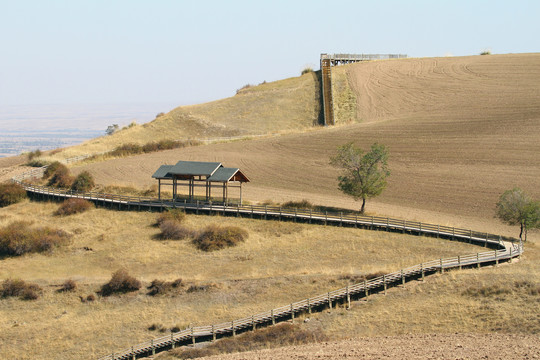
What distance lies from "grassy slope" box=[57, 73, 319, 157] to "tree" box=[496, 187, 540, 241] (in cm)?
4875

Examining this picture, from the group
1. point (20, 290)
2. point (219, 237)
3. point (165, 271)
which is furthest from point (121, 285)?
point (219, 237)

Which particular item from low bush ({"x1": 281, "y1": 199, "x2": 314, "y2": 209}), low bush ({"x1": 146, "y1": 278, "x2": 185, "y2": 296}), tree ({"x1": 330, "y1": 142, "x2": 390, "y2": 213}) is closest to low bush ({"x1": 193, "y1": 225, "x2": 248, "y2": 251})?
low bush ({"x1": 146, "y1": 278, "x2": 185, "y2": 296})

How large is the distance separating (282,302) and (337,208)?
1905 cm

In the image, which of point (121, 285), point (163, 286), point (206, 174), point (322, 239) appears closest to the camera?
point (163, 286)

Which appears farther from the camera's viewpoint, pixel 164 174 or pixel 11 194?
pixel 11 194

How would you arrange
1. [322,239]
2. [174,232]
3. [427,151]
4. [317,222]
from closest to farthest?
[322,239] → [174,232] → [317,222] → [427,151]

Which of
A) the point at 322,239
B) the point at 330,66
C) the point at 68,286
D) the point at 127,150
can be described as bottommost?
the point at 68,286

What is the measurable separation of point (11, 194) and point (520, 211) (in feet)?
146

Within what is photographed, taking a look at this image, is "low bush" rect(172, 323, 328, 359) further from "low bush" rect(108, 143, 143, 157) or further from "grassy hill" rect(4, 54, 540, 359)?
"low bush" rect(108, 143, 143, 157)

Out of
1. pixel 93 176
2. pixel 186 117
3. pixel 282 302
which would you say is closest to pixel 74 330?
pixel 282 302

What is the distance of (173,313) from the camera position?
3866cm

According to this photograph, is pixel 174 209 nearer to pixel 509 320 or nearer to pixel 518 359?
pixel 509 320

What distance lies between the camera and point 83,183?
6575cm

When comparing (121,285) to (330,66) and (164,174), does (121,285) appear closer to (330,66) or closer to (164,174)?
(164,174)
